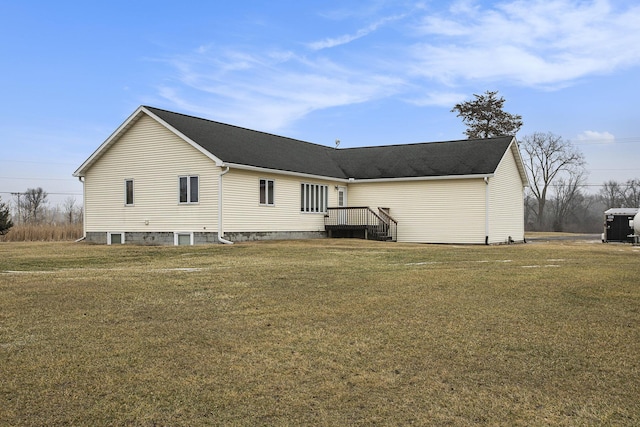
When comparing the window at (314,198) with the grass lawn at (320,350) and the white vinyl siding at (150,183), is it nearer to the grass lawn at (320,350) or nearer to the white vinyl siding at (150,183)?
the white vinyl siding at (150,183)

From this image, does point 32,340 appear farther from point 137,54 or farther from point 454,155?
point 454,155

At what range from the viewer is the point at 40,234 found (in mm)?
29641

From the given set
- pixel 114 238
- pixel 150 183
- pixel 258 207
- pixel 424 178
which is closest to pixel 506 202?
pixel 424 178

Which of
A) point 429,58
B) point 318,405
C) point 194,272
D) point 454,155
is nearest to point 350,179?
point 454,155

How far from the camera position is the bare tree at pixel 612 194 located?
66312mm

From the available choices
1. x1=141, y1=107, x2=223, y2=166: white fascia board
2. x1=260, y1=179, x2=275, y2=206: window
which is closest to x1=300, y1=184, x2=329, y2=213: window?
x1=260, y1=179, x2=275, y2=206: window

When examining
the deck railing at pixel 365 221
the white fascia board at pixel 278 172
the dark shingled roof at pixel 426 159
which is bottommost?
the deck railing at pixel 365 221

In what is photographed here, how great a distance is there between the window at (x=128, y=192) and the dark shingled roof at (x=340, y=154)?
3.37 metres

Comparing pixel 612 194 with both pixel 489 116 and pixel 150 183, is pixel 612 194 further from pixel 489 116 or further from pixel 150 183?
pixel 150 183

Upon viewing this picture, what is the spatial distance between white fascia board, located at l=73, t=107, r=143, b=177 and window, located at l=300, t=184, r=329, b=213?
7.62 meters

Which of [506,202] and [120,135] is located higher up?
[120,135]

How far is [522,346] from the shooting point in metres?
5.86

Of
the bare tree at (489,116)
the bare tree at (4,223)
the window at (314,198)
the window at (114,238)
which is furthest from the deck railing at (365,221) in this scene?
the bare tree at (489,116)

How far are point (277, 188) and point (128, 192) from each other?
20.9ft
